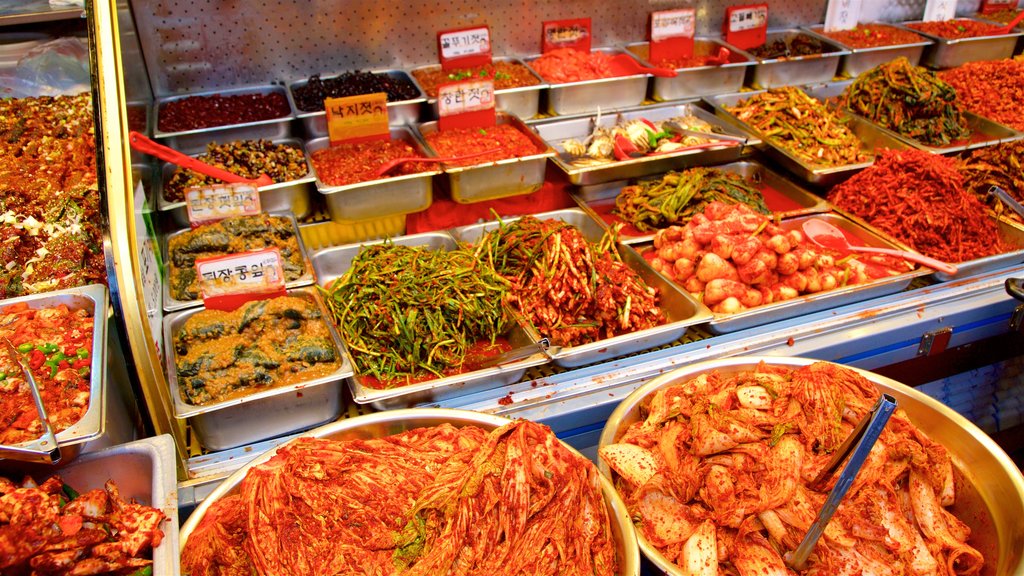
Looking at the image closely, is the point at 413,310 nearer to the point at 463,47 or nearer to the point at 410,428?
the point at 410,428

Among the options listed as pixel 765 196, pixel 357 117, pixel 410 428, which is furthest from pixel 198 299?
pixel 765 196

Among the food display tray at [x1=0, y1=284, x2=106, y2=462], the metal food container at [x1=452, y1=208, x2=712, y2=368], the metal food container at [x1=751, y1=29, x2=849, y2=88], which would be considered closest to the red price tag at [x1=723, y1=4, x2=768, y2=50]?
the metal food container at [x1=751, y1=29, x2=849, y2=88]

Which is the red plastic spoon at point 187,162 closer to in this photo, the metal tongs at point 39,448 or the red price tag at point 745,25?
the metal tongs at point 39,448

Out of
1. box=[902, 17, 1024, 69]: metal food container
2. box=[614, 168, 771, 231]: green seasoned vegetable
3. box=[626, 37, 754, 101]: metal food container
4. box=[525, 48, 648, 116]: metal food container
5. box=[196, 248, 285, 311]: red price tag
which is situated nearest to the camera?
box=[196, 248, 285, 311]: red price tag

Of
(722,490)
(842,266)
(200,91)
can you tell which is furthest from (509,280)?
(200,91)

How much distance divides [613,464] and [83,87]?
318 centimetres

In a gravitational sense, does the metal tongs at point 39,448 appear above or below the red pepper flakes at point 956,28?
below

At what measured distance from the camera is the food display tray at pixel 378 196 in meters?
3.11

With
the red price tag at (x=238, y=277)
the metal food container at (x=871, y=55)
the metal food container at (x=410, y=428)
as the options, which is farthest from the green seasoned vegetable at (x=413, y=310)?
the metal food container at (x=871, y=55)

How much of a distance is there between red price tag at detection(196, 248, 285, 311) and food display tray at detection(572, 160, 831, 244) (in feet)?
5.05

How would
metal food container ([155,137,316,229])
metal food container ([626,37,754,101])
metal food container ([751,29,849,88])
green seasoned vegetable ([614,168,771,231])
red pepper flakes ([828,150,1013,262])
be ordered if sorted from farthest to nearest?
1. metal food container ([751,29,849,88])
2. metal food container ([626,37,754,101])
3. green seasoned vegetable ([614,168,771,231])
4. red pepper flakes ([828,150,1013,262])
5. metal food container ([155,137,316,229])

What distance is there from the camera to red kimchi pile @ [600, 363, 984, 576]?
1.77 m

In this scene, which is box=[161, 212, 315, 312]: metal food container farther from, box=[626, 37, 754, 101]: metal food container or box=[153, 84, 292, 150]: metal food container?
box=[626, 37, 754, 101]: metal food container

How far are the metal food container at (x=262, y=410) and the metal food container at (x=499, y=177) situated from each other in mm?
1242
